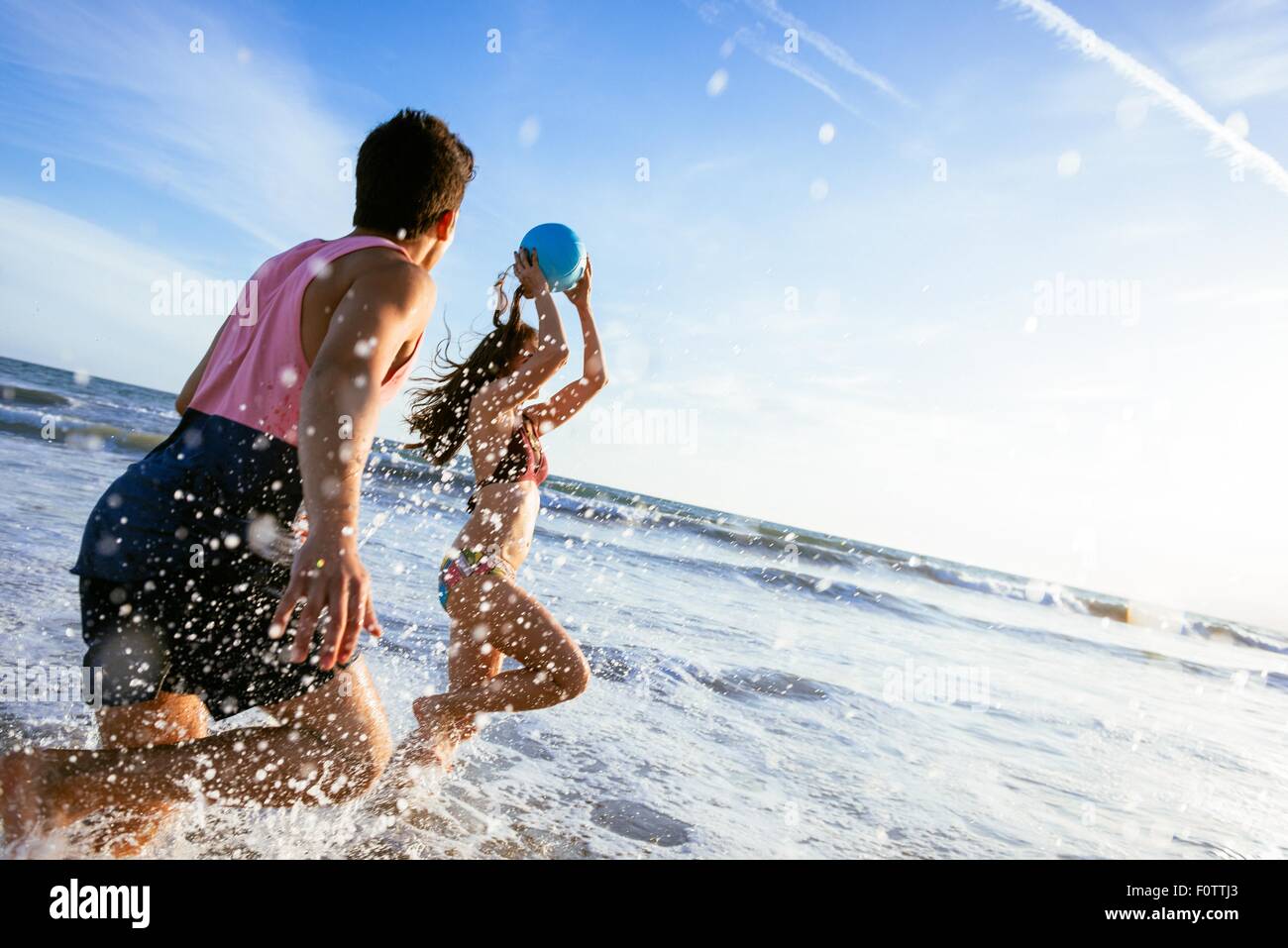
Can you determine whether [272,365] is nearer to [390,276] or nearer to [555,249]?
[390,276]

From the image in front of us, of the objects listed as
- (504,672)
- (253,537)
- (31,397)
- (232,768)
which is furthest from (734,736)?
(31,397)

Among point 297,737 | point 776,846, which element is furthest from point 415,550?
point 297,737

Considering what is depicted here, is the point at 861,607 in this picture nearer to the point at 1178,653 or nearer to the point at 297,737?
the point at 1178,653

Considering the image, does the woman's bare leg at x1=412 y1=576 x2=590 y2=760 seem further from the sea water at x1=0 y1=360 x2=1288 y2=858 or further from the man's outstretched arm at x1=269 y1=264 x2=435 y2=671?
the man's outstretched arm at x1=269 y1=264 x2=435 y2=671

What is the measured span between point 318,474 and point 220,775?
861 mm

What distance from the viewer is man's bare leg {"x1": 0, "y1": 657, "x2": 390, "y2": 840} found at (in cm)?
175

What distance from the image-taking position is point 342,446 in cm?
166

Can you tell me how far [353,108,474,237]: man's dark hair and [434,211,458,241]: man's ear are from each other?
53 millimetres

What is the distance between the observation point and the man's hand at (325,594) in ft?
5.02

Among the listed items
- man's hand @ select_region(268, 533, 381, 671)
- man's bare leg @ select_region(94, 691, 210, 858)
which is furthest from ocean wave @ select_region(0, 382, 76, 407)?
man's hand @ select_region(268, 533, 381, 671)

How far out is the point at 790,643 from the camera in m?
8.48

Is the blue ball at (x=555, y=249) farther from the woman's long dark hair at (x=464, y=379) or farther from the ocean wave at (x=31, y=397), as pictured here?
the ocean wave at (x=31, y=397)

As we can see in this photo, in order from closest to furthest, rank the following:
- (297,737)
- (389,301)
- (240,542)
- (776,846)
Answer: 1. (389,301)
2. (240,542)
3. (297,737)
4. (776,846)

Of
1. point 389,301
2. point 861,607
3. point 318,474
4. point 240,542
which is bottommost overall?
point 861,607
